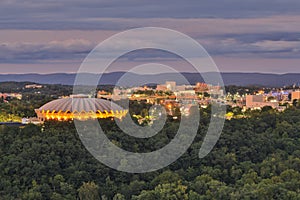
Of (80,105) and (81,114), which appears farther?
(80,105)

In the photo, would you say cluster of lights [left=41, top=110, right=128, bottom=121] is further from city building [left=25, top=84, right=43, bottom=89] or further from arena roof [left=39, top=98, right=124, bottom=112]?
city building [left=25, top=84, right=43, bottom=89]

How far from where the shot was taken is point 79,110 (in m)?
36.2

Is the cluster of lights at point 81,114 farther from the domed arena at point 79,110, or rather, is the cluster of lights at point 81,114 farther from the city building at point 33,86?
the city building at point 33,86

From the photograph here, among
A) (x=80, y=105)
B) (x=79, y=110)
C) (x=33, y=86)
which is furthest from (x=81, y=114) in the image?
(x=33, y=86)

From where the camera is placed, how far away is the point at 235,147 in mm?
27484

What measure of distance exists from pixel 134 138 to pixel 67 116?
376 inches

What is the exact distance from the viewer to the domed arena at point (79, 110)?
35.2m

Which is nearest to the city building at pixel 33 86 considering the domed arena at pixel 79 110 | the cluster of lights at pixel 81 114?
the domed arena at pixel 79 110

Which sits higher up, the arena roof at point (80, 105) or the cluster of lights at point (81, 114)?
the arena roof at point (80, 105)

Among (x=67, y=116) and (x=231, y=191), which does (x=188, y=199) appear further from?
(x=67, y=116)

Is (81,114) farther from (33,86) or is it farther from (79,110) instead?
(33,86)

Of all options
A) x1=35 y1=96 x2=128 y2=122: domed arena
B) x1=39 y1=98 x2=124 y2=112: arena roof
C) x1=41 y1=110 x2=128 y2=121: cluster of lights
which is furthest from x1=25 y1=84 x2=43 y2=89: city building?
x1=41 y1=110 x2=128 y2=121: cluster of lights

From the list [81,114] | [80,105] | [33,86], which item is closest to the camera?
[81,114]

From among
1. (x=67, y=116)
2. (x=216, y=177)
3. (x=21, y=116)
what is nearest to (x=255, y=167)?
(x=216, y=177)
